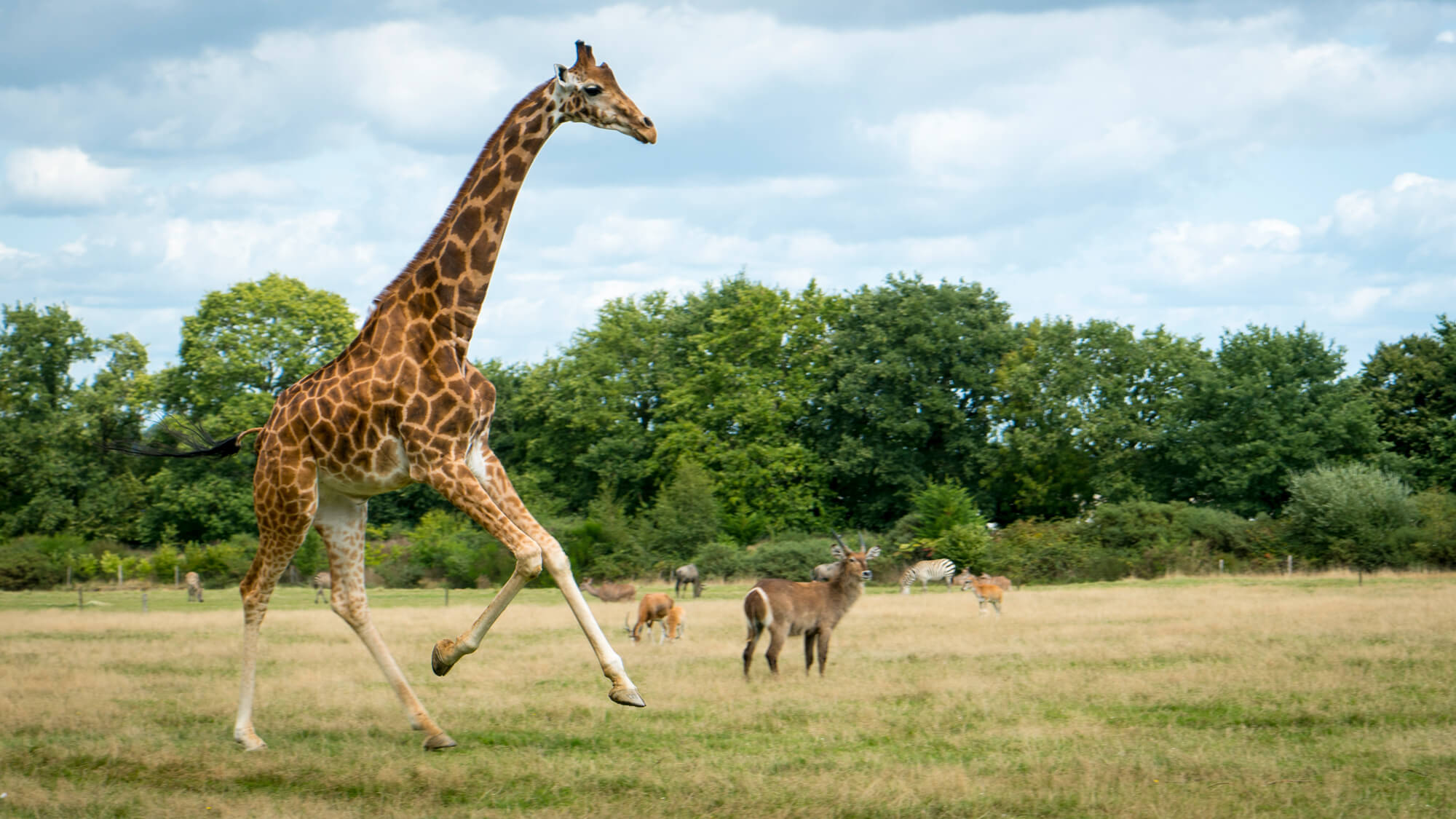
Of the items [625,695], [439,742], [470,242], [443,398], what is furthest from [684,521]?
[625,695]

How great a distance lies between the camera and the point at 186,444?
9.17 metres

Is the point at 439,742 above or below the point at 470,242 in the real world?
below

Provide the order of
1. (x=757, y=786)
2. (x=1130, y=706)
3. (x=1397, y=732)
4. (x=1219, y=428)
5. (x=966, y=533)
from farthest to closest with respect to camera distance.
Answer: (x=1219, y=428) < (x=966, y=533) < (x=1130, y=706) < (x=1397, y=732) < (x=757, y=786)

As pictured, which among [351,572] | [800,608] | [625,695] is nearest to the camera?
[625,695]

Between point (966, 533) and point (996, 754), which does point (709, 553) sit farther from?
point (996, 754)

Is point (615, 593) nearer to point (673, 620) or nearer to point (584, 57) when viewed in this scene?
point (673, 620)

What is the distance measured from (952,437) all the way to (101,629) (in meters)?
36.4

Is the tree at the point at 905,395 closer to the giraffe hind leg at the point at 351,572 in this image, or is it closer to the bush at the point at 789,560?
the bush at the point at 789,560

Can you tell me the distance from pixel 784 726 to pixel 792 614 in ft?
12.3

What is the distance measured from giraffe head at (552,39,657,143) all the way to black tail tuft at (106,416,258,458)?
3781 millimetres

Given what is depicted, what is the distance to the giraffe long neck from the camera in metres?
6.98

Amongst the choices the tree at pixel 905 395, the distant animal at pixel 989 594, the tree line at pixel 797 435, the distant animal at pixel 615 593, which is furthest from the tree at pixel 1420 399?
the distant animal at pixel 615 593

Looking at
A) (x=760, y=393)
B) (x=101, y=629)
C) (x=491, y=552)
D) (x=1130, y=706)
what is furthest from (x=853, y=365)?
(x=1130, y=706)

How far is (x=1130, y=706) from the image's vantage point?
11.8 metres
